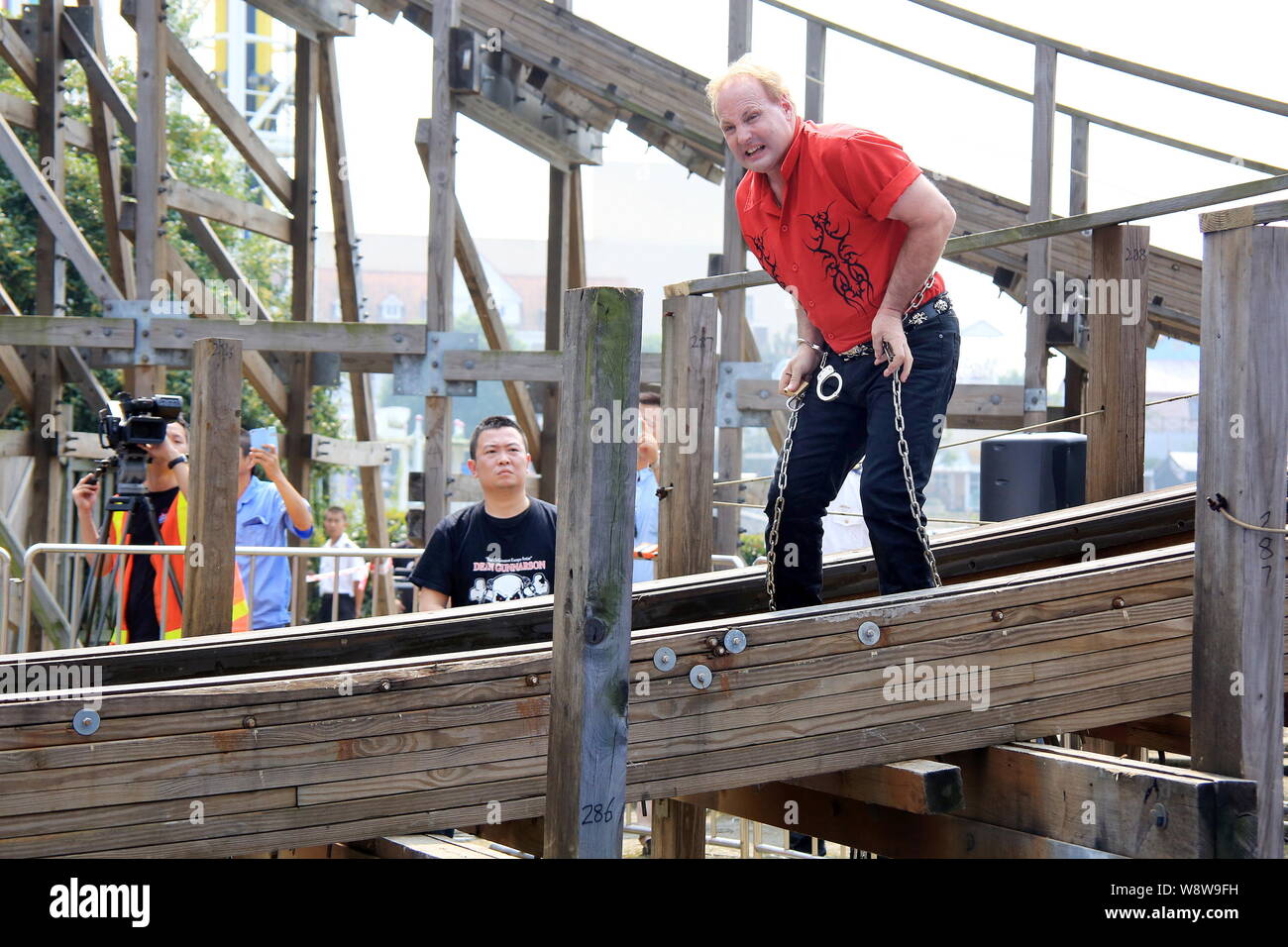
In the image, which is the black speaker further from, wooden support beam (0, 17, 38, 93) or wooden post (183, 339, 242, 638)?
wooden support beam (0, 17, 38, 93)

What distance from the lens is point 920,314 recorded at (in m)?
3.84

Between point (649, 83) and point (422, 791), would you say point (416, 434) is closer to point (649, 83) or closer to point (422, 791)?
point (649, 83)

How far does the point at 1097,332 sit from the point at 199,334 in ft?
21.6

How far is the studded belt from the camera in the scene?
3838 millimetres

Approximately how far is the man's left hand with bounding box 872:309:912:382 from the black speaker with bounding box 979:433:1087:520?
8.05 ft

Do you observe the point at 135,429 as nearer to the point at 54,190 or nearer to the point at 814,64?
the point at 814,64

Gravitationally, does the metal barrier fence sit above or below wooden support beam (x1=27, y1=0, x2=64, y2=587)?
below

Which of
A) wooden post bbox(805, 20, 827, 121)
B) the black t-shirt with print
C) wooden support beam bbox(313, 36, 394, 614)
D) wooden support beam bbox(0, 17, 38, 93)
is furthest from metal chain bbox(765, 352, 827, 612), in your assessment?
wooden support beam bbox(0, 17, 38, 93)

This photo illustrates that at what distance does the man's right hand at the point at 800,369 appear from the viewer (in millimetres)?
4070

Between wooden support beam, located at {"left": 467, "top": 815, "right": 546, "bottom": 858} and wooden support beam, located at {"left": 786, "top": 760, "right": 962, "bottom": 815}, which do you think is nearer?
wooden support beam, located at {"left": 786, "top": 760, "right": 962, "bottom": 815}

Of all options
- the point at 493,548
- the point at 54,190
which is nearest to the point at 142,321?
the point at 54,190

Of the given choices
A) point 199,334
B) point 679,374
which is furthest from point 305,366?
point 679,374

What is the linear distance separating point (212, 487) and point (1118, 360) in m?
3.04

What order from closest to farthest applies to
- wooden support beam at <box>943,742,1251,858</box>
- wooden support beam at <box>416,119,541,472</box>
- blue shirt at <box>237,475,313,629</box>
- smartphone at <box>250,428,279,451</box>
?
wooden support beam at <box>943,742,1251,858</box>
smartphone at <box>250,428,279,451</box>
blue shirt at <box>237,475,313,629</box>
wooden support beam at <box>416,119,541,472</box>
